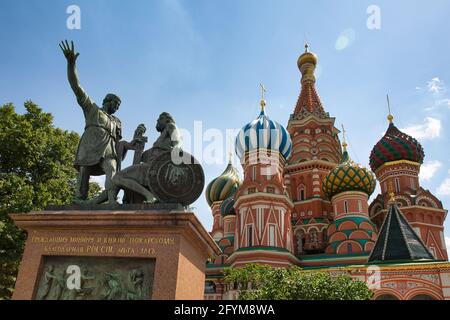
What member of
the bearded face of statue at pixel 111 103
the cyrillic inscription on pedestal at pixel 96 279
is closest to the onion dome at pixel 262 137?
the bearded face of statue at pixel 111 103

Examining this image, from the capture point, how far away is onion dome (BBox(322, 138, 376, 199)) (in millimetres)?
33406

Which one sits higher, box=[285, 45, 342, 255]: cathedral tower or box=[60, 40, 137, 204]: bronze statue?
box=[285, 45, 342, 255]: cathedral tower

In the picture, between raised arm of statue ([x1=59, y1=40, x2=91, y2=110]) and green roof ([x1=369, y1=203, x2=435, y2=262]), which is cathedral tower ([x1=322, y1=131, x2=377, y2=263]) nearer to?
green roof ([x1=369, y1=203, x2=435, y2=262])

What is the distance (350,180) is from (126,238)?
96.4 ft

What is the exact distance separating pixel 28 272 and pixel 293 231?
31896mm

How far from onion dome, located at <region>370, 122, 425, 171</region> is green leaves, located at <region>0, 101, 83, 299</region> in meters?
28.3

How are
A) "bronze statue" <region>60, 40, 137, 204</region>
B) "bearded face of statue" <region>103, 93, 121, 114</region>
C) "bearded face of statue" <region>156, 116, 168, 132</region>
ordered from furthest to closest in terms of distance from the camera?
"bearded face of statue" <region>103, 93, 121, 114</region>
"bearded face of statue" <region>156, 116, 168, 132</region>
"bronze statue" <region>60, 40, 137, 204</region>

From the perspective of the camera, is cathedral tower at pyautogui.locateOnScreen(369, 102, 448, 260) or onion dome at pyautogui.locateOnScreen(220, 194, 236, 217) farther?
onion dome at pyautogui.locateOnScreen(220, 194, 236, 217)

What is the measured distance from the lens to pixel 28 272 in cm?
641

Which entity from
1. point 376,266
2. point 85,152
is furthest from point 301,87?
point 85,152

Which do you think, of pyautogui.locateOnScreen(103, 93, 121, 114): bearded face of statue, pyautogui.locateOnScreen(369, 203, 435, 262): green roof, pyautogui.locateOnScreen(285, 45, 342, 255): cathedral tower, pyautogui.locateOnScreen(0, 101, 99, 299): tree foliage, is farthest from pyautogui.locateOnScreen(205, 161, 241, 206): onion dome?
pyautogui.locateOnScreen(103, 93, 121, 114): bearded face of statue

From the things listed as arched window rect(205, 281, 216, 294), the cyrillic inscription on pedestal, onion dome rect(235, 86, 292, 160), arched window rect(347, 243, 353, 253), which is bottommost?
the cyrillic inscription on pedestal

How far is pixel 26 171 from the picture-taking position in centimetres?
1755
